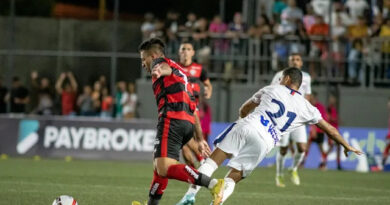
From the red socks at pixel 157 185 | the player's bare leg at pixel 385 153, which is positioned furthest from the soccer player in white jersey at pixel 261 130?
the player's bare leg at pixel 385 153

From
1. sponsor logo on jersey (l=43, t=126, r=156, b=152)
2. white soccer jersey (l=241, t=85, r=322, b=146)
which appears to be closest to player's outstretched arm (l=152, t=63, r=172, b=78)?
white soccer jersey (l=241, t=85, r=322, b=146)

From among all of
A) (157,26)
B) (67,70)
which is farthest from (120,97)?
(67,70)

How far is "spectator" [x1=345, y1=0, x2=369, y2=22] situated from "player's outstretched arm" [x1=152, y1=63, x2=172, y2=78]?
16.0 metres

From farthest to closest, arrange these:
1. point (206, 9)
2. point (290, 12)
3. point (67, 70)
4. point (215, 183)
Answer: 1. point (206, 9)
2. point (67, 70)
3. point (290, 12)
4. point (215, 183)

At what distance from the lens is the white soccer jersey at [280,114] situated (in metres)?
10.9

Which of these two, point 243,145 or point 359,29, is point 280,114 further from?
point 359,29

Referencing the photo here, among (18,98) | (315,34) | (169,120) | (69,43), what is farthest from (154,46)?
(69,43)

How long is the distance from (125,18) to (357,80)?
17552 millimetres

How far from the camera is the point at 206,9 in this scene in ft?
127

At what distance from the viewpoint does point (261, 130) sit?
10875 mm

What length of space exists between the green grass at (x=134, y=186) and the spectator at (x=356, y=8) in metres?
5.88

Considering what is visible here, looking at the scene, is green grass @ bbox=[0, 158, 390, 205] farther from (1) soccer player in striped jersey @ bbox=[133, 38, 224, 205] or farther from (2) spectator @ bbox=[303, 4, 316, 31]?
(2) spectator @ bbox=[303, 4, 316, 31]

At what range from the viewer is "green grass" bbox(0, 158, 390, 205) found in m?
12.6

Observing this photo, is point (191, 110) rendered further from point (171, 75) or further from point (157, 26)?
point (157, 26)
